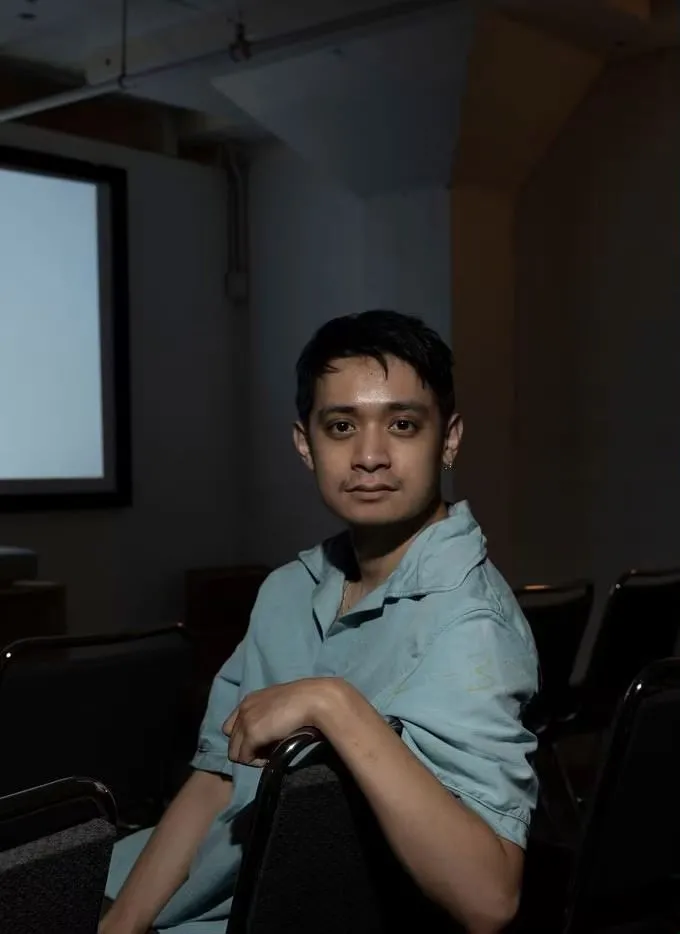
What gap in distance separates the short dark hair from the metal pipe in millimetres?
2820

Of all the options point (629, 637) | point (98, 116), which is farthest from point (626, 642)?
point (98, 116)

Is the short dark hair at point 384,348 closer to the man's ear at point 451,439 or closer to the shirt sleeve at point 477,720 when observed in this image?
the man's ear at point 451,439

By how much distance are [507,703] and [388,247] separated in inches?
161

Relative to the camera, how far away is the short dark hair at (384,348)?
48.8 inches

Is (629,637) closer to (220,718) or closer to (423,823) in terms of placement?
(220,718)

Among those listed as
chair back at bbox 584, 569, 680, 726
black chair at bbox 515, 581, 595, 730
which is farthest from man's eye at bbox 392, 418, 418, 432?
chair back at bbox 584, 569, 680, 726

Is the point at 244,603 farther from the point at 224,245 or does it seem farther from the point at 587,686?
the point at 587,686

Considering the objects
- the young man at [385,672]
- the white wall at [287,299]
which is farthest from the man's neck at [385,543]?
the white wall at [287,299]

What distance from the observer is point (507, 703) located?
1.06 m

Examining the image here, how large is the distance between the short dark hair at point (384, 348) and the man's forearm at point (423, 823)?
42 cm

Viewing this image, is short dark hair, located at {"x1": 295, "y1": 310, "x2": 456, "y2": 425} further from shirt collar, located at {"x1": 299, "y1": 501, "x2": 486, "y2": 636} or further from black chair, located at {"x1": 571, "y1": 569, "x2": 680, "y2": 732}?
black chair, located at {"x1": 571, "y1": 569, "x2": 680, "y2": 732}

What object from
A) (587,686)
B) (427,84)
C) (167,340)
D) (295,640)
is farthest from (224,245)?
(295,640)

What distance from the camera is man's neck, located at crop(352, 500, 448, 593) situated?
49.9 inches

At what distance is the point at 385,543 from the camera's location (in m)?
1.28
